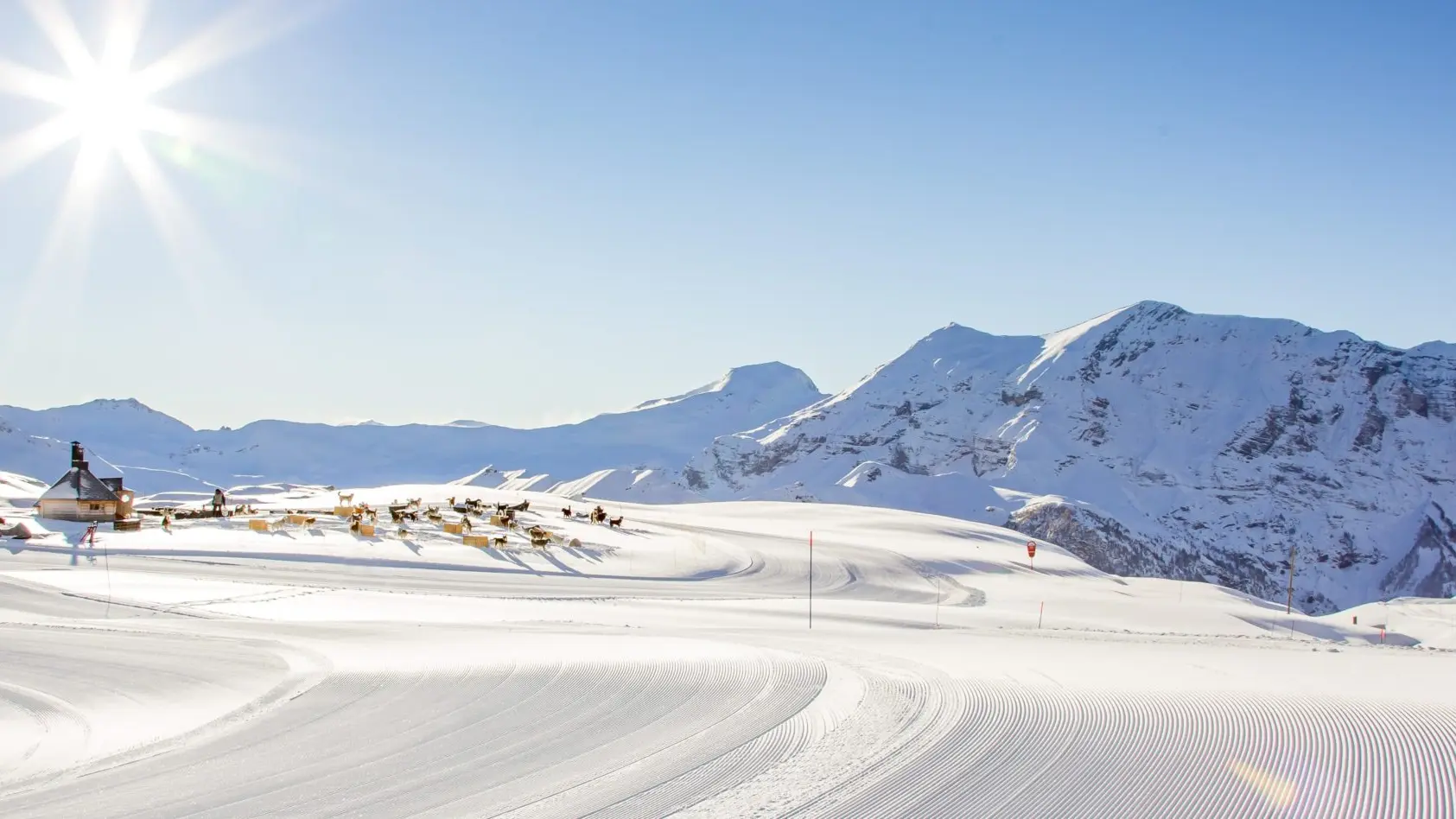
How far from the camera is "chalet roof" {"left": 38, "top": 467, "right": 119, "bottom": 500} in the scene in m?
46.2

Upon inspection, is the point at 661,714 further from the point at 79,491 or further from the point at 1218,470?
the point at 1218,470

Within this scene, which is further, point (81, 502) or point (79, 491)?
point (79, 491)

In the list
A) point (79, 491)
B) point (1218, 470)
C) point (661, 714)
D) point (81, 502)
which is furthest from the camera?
point (1218, 470)

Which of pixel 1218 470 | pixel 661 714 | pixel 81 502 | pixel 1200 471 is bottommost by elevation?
pixel 1200 471

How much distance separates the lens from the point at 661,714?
40.2 feet

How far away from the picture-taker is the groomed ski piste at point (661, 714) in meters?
8.95

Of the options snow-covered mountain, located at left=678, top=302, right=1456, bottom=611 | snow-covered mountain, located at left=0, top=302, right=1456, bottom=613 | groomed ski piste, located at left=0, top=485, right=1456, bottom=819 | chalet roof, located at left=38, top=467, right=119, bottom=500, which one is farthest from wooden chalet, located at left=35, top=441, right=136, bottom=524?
snow-covered mountain, located at left=678, top=302, right=1456, bottom=611

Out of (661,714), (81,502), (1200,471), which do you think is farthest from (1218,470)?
(661,714)

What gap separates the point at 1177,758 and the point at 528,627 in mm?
15652

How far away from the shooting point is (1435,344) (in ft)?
649

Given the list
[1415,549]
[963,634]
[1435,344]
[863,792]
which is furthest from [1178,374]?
[863,792]

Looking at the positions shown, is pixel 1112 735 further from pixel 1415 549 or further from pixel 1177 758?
pixel 1415 549

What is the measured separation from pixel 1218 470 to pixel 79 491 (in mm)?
161954

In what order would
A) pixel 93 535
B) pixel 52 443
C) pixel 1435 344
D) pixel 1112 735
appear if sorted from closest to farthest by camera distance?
pixel 1112 735, pixel 93 535, pixel 52 443, pixel 1435 344
